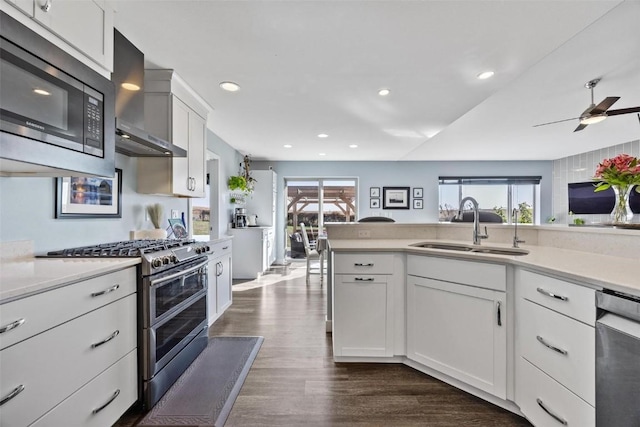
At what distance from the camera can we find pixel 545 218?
6703 millimetres

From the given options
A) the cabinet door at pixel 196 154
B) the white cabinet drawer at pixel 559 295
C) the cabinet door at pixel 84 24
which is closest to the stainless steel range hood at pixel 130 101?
the cabinet door at pixel 84 24

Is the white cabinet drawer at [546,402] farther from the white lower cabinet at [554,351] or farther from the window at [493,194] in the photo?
the window at [493,194]

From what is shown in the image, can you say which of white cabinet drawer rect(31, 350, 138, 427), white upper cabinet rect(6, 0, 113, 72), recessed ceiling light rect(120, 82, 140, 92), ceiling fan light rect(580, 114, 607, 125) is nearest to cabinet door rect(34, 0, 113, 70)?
white upper cabinet rect(6, 0, 113, 72)

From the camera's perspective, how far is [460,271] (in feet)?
5.89

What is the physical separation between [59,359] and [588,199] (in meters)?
8.36

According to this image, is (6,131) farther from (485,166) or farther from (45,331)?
(485,166)

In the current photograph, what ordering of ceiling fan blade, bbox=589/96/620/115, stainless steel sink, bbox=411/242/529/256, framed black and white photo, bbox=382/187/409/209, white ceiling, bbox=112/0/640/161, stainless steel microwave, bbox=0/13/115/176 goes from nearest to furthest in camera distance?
Result: stainless steel microwave, bbox=0/13/115/176, white ceiling, bbox=112/0/640/161, stainless steel sink, bbox=411/242/529/256, ceiling fan blade, bbox=589/96/620/115, framed black and white photo, bbox=382/187/409/209

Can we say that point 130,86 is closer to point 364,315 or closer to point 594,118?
point 364,315

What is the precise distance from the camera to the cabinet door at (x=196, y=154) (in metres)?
2.80

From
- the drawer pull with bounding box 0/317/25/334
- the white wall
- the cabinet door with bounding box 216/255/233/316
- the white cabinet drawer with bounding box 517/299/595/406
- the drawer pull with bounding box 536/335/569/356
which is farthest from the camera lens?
the white wall

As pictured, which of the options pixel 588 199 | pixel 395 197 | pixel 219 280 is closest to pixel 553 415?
pixel 219 280

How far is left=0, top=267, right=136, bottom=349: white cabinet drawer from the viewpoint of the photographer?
952 millimetres

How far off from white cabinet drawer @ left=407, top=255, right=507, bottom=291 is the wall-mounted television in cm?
607

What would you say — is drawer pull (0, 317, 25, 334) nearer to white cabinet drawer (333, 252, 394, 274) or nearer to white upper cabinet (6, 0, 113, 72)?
white upper cabinet (6, 0, 113, 72)
